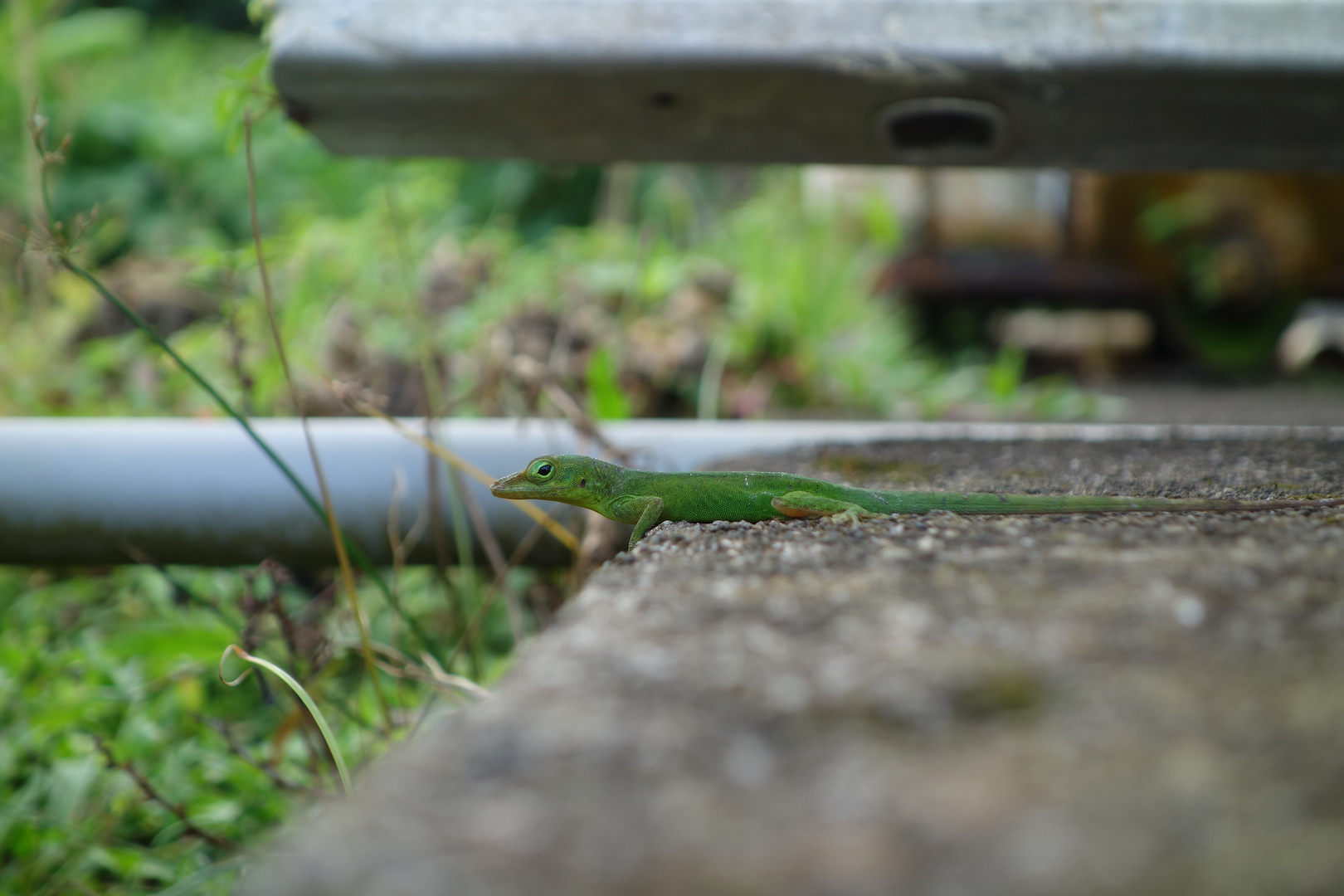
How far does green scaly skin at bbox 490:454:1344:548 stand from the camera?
1.50 metres

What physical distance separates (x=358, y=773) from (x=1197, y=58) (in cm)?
223

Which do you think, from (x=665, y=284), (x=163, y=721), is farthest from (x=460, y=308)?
(x=163, y=721)

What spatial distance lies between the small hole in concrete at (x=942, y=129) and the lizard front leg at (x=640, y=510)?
3.48 ft

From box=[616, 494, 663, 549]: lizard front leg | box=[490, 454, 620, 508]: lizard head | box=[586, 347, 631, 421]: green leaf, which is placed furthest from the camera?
box=[586, 347, 631, 421]: green leaf

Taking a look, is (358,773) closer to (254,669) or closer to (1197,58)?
(254,669)

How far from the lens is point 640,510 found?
201cm

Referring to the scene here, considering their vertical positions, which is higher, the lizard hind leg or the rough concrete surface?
the rough concrete surface

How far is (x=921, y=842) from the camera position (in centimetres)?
65

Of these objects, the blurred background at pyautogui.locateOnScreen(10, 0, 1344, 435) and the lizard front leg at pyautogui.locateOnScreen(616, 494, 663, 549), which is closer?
the lizard front leg at pyautogui.locateOnScreen(616, 494, 663, 549)

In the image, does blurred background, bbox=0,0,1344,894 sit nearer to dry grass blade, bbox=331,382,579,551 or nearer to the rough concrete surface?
dry grass blade, bbox=331,382,579,551

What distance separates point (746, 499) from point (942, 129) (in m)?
1.07

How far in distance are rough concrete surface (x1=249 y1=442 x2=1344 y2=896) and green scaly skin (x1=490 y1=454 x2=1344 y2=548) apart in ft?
1.10

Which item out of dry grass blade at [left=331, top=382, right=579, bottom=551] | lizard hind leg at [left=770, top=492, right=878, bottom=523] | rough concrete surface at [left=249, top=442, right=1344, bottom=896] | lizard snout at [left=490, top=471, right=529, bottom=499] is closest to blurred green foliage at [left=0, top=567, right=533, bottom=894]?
dry grass blade at [left=331, top=382, right=579, bottom=551]

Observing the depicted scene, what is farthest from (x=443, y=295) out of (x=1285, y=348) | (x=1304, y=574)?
(x=1285, y=348)
